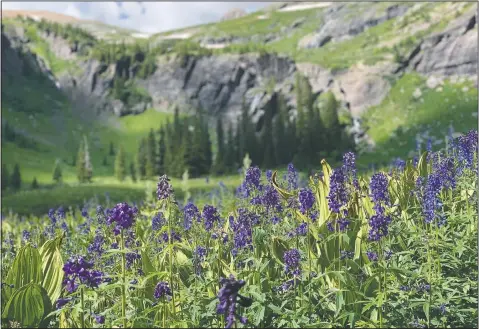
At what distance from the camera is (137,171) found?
10562cm

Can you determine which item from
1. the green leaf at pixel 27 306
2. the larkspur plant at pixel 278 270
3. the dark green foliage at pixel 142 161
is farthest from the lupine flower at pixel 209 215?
the dark green foliage at pixel 142 161

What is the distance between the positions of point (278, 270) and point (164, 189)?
69.9 inches

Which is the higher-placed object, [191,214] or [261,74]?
[261,74]

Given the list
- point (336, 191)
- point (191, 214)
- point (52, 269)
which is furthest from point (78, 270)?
point (336, 191)

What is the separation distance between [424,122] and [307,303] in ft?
307

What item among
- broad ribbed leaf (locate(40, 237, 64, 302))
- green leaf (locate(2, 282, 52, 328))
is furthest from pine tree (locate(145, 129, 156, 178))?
green leaf (locate(2, 282, 52, 328))

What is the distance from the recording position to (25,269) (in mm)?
5281

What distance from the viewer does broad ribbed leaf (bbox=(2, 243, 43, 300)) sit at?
526 centimetres

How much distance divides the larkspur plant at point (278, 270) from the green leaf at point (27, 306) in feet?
0.04

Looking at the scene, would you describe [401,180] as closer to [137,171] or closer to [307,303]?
[307,303]

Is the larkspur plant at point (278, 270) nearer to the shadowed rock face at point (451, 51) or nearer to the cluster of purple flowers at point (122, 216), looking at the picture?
the cluster of purple flowers at point (122, 216)

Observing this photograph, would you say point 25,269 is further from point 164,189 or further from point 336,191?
point 336,191

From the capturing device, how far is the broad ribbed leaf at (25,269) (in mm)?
5258

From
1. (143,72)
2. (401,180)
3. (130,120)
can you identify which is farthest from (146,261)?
(143,72)
